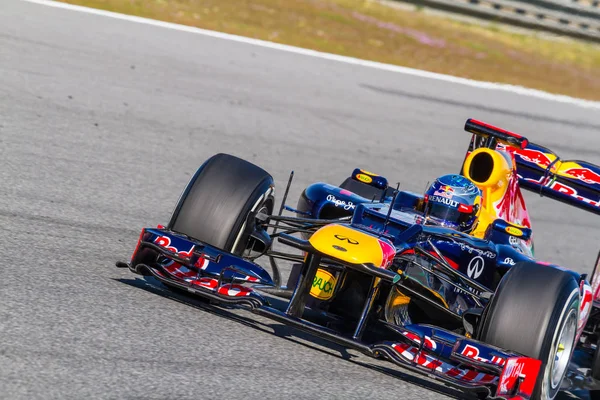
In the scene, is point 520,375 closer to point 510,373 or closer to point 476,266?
point 510,373

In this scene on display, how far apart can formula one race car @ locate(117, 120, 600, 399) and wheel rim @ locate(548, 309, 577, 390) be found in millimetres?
10

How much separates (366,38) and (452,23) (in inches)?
168

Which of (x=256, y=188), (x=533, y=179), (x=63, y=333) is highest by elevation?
(x=533, y=179)

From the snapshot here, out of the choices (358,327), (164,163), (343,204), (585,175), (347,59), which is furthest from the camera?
(347,59)

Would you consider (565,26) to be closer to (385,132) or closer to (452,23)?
(452,23)

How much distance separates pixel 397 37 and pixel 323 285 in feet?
43.4

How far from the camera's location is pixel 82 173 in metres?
7.60

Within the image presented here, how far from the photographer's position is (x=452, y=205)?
5.92 meters

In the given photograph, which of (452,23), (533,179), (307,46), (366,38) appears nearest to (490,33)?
(452,23)

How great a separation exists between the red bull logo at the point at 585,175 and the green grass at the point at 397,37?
895 cm

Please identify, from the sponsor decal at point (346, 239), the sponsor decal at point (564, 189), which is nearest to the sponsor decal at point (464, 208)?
the sponsor decal at point (346, 239)

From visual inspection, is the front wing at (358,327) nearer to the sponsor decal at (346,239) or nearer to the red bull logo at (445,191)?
the sponsor decal at (346,239)

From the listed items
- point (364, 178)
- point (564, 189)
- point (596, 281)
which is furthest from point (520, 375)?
point (564, 189)

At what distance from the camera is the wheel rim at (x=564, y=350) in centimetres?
511
